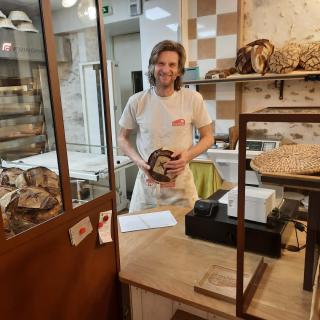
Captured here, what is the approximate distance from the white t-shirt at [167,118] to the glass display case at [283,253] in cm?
78

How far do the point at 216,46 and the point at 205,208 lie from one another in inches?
82.7

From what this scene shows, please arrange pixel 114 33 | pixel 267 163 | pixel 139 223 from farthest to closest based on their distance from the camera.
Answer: pixel 114 33
pixel 139 223
pixel 267 163

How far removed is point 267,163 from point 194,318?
63 cm

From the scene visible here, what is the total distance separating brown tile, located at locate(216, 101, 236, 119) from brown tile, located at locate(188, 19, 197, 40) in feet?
2.27

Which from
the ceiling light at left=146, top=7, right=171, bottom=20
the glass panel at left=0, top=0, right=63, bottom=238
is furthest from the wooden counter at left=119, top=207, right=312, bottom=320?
the ceiling light at left=146, top=7, right=171, bottom=20

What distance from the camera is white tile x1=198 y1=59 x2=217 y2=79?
9.87 feet

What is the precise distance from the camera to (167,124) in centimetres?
185

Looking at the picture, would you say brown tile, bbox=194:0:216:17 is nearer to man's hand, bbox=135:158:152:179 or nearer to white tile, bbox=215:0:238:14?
white tile, bbox=215:0:238:14

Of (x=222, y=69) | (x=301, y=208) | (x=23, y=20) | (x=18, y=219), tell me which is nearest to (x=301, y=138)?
(x=222, y=69)

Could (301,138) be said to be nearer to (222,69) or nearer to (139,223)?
(222,69)

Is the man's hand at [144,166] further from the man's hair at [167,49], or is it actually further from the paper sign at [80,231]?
the paper sign at [80,231]

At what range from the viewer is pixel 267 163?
0.82m

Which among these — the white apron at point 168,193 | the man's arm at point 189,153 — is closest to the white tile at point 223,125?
the man's arm at point 189,153

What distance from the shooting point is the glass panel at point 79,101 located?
1.04 meters
